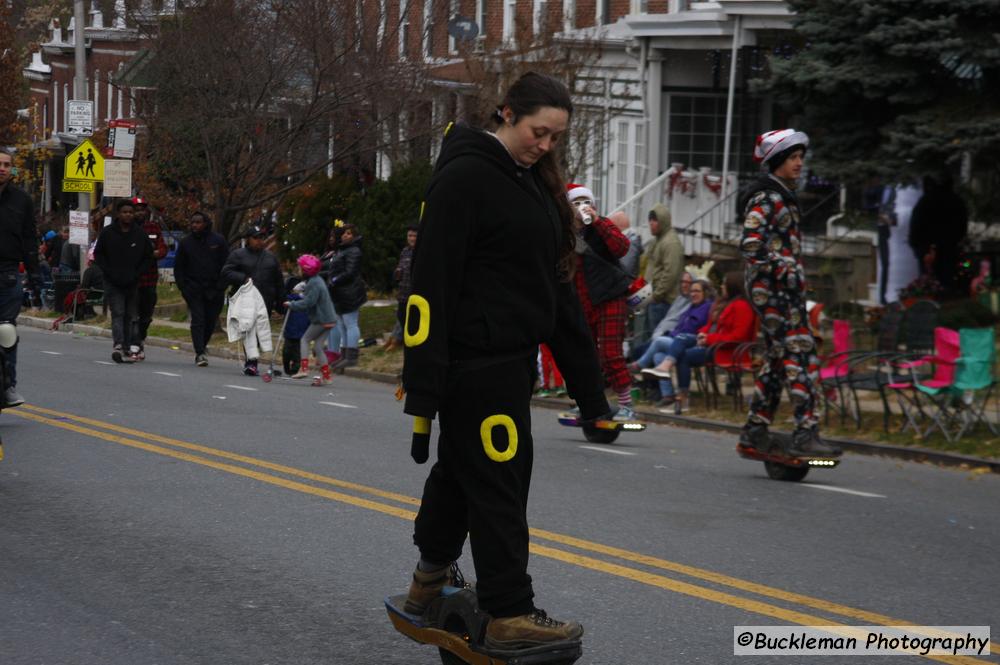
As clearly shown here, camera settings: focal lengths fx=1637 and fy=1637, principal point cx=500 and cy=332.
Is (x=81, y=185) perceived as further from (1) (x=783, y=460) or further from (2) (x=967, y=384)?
(1) (x=783, y=460)

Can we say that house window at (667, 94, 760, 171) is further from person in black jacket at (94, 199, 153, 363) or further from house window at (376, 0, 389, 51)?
person in black jacket at (94, 199, 153, 363)

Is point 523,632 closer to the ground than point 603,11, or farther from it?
closer to the ground

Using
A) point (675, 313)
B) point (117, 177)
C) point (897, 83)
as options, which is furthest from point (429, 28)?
point (675, 313)

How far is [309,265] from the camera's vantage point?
19.2 metres

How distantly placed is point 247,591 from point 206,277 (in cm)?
1470

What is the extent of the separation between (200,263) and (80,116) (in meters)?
10.1

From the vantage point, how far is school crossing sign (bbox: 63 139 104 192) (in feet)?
98.9

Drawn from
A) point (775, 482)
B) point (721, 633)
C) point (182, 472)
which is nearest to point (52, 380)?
point (182, 472)

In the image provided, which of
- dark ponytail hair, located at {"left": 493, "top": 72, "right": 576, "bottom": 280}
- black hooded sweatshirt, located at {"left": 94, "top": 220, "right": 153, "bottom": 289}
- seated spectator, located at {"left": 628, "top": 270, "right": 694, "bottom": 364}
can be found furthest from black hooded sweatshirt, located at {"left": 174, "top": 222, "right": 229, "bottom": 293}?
dark ponytail hair, located at {"left": 493, "top": 72, "right": 576, "bottom": 280}

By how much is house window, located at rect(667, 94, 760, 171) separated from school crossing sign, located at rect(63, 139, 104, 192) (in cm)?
1064

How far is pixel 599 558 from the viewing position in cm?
768

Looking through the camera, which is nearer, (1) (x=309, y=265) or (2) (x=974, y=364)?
(2) (x=974, y=364)

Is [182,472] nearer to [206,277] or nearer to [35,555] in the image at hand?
[35,555]

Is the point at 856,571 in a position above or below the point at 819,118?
below
